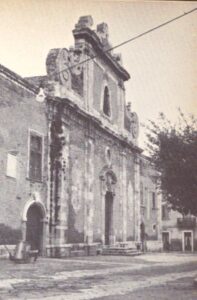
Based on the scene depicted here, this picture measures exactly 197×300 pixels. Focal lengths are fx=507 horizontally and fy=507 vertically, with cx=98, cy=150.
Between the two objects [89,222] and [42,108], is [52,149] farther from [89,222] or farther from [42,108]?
[89,222]

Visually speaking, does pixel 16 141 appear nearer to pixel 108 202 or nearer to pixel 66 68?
pixel 66 68

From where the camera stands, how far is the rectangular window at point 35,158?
586 inches

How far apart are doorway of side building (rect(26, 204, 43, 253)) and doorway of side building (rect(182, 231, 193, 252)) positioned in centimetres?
1816

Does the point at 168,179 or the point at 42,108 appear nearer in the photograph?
the point at 168,179

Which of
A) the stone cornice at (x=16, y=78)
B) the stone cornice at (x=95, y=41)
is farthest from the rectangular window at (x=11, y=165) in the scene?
the stone cornice at (x=95, y=41)

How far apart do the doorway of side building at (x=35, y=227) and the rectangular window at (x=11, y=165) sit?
5.08 ft

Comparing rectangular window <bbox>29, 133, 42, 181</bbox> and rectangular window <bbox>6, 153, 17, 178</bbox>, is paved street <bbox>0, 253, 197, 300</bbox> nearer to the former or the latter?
rectangular window <bbox>6, 153, 17, 178</bbox>

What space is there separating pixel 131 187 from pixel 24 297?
54.4 feet

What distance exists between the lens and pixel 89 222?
17984 millimetres

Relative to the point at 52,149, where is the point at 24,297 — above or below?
below

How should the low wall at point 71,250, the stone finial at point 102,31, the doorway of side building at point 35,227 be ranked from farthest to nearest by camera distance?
1. the stone finial at point 102,31
2. the low wall at point 71,250
3. the doorway of side building at point 35,227

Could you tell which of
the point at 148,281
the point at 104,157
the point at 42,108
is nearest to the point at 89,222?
the point at 104,157

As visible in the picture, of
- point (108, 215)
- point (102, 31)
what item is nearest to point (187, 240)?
point (108, 215)

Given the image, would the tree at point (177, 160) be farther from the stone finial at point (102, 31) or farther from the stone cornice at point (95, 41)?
the stone finial at point (102, 31)
